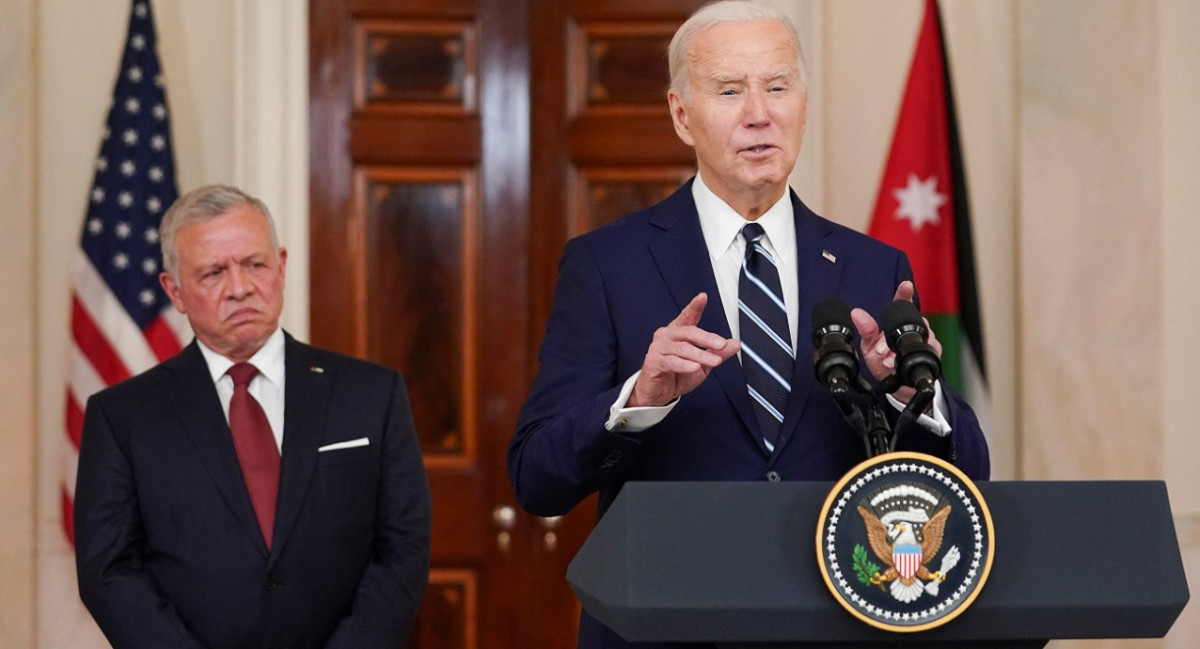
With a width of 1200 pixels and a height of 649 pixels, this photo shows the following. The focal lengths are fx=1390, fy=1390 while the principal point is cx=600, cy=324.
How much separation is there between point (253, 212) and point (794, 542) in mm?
2267

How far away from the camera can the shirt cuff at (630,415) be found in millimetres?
1795

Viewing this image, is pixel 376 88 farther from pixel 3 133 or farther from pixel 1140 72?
pixel 1140 72

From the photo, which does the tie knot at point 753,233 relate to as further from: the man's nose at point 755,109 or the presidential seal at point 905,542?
the presidential seal at point 905,542

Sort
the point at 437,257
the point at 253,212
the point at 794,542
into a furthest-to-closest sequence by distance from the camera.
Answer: the point at 437,257, the point at 253,212, the point at 794,542

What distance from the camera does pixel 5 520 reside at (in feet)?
15.0

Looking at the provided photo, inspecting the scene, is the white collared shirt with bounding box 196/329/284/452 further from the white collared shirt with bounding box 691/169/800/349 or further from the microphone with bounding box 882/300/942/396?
the microphone with bounding box 882/300/942/396

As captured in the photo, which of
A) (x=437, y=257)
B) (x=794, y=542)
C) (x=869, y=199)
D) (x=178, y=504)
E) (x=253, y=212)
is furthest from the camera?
(x=437, y=257)

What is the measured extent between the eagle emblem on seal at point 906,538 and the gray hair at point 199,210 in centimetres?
228

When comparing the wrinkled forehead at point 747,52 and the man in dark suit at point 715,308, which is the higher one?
the wrinkled forehead at point 747,52

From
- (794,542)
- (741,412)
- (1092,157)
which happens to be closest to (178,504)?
(741,412)

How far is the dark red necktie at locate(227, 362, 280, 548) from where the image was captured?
3221 millimetres

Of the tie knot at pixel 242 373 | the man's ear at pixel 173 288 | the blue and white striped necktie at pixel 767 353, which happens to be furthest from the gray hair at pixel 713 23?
the man's ear at pixel 173 288

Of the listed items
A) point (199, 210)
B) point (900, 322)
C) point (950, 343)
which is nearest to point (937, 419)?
point (900, 322)

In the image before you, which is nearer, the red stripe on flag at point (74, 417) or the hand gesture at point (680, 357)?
the hand gesture at point (680, 357)
